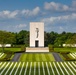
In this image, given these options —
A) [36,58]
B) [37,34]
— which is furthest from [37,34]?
[36,58]

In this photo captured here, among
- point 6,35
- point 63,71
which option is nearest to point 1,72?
point 63,71

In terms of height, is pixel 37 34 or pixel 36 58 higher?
pixel 37 34

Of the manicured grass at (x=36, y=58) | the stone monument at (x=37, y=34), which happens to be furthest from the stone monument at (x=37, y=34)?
the manicured grass at (x=36, y=58)

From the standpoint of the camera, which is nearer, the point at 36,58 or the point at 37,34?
the point at 36,58

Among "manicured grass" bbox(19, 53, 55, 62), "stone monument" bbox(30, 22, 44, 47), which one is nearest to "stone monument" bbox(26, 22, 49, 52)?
"stone monument" bbox(30, 22, 44, 47)

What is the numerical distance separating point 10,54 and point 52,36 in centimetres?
5411

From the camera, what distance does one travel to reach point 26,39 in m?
91.4

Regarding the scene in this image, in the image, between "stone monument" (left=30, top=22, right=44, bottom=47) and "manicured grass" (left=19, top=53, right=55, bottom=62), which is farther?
"stone monument" (left=30, top=22, right=44, bottom=47)

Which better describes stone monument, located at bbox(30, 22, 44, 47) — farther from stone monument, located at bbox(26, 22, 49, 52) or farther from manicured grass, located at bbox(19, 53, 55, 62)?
manicured grass, located at bbox(19, 53, 55, 62)

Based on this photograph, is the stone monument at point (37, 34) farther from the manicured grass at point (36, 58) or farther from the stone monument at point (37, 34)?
the manicured grass at point (36, 58)

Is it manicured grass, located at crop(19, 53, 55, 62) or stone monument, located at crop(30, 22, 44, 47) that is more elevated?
stone monument, located at crop(30, 22, 44, 47)

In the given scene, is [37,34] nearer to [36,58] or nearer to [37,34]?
[37,34]

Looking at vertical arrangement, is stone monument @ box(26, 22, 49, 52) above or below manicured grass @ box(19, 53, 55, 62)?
above

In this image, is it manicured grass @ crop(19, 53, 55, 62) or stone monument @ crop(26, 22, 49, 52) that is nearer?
manicured grass @ crop(19, 53, 55, 62)
